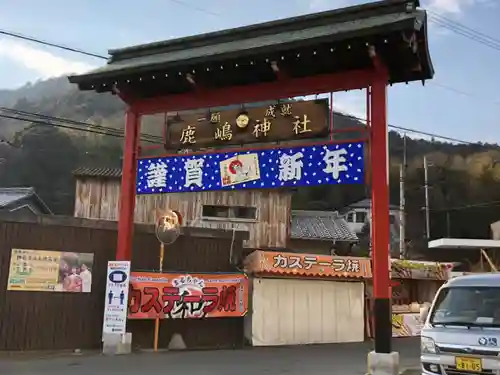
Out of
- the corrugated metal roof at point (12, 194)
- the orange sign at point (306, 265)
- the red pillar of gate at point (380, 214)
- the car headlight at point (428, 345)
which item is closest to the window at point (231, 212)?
the corrugated metal roof at point (12, 194)

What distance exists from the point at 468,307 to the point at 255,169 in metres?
6.32

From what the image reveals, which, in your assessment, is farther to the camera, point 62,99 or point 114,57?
point 62,99

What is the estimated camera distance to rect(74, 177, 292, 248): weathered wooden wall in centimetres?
2928

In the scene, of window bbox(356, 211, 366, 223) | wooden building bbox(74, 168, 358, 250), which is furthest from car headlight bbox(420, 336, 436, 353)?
window bbox(356, 211, 366, 223)

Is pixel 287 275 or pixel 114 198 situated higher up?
pixel 114 198

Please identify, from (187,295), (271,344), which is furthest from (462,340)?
(271,344)

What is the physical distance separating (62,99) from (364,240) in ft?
130

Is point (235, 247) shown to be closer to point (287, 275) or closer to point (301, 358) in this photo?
point (287, 275)

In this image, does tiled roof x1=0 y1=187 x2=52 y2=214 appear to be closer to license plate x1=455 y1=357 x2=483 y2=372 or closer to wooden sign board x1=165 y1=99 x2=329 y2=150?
wooden sign board x1=165 y1=99 x2=329 y2=150

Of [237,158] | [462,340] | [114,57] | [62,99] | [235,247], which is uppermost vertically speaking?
[62,99]

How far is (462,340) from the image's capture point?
7930 millimetres

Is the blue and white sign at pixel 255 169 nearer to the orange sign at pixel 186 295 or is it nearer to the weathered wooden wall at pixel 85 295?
the weathered wooden wall at pixel 85 295

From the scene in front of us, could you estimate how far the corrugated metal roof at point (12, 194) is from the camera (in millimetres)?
27005

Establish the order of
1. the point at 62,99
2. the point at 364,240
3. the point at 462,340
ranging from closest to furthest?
the point at 462,340 < the point at 364,240 < the point at 62,99
